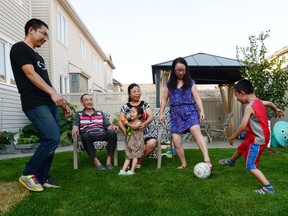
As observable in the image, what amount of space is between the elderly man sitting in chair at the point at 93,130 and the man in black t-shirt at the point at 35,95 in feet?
4.07

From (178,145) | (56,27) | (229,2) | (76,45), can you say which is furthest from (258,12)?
(76,45)

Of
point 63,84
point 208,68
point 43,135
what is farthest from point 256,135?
point 63,84

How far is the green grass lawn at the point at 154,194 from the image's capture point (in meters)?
2.49

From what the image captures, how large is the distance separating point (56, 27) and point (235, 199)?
37.6 feet

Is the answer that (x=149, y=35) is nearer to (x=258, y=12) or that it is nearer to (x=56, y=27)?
(x=56, y=27)

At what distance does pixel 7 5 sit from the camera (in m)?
8.48

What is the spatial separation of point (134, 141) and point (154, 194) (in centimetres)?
133

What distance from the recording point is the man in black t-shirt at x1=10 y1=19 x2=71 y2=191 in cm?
295

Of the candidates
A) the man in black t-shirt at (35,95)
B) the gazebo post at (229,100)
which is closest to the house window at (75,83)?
the gazebo post at (229,100)

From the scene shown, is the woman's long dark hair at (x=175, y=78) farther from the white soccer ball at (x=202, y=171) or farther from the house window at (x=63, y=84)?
the house window at (x=63, y=84)

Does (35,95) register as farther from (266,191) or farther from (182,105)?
(266,191)

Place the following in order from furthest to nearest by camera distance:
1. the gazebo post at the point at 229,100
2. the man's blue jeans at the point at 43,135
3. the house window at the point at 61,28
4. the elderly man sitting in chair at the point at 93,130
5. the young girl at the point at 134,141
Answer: the house window at the point at 61,28 < the gazebo post at the point at 229,100 < the elderly man sitting in chair at the point at 93,130 < the young girl at the point at 134,141 < the man's blue jeans at the point at 43,135

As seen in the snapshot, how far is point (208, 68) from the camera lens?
29.1 feet

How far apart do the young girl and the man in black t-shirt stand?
128cm
